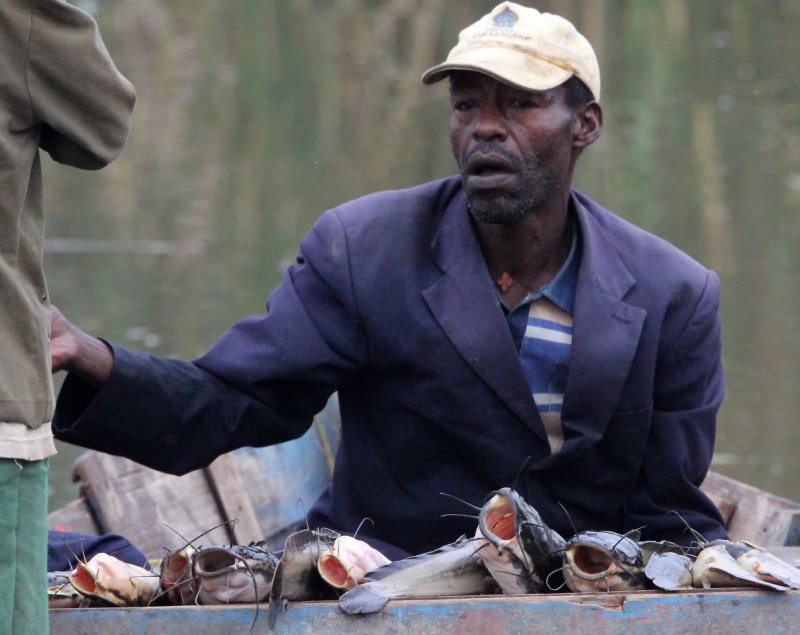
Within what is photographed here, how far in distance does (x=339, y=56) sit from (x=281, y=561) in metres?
12.1

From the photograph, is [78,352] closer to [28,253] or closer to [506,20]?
[28,253]

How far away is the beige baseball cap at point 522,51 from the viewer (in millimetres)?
2660

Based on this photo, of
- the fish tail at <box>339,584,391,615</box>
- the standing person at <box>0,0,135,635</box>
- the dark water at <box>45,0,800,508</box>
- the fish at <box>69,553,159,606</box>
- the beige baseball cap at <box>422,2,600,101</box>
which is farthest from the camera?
the dark water at <box>45,0,800,508</box>

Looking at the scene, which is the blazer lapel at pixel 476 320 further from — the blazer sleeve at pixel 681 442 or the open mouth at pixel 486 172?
the blazer sleeve at pixel 681 442

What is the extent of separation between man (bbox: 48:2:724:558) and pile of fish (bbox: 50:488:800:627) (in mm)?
447

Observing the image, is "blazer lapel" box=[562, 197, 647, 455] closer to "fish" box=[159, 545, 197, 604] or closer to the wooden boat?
the wooden boat

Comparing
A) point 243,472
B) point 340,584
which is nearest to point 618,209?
point 243,472

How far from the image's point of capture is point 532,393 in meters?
2.73

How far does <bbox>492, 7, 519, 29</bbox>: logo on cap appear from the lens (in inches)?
108

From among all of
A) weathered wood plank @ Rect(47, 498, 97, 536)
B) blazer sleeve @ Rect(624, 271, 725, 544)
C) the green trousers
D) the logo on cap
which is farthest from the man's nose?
weathered wood plank @ Rect(47, 498, 97, 536)

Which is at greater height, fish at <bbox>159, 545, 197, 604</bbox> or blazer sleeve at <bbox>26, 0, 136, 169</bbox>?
blazer sleeve at <bbox>26, 0, 136, 169</bbox>

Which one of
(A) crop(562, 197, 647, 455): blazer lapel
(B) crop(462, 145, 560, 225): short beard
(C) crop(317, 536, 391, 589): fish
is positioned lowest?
(C) crop(317, 536, 391, 589): fish

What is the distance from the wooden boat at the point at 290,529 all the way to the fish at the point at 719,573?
21 millimetres

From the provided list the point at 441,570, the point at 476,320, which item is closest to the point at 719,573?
the point at 441,570
